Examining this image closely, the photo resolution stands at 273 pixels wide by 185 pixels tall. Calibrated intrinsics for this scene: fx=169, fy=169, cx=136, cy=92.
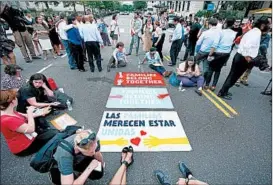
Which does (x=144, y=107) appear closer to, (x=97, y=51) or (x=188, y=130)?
(x=188, y=130)

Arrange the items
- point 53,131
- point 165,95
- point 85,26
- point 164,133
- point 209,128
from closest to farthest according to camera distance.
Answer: point 53,131
point 164,133
point 209,128
point 165,95
point 85,26

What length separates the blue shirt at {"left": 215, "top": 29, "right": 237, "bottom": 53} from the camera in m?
4.39

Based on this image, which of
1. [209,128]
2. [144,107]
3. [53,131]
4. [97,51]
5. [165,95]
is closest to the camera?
[53,131]

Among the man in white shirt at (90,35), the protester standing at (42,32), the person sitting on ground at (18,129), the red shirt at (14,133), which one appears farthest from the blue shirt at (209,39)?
the protester standing at (42,32)

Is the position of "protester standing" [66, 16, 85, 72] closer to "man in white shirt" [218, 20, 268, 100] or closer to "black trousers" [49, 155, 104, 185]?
"black trousers" [49, 155, 104, 185]

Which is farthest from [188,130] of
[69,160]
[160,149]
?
[69,160]

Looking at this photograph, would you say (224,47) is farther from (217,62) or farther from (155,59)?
(155,59)

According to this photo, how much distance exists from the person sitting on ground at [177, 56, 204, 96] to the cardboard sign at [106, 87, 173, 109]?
68 centimetres

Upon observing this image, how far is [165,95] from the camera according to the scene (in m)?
4.86

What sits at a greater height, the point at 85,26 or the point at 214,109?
the point at 85,26

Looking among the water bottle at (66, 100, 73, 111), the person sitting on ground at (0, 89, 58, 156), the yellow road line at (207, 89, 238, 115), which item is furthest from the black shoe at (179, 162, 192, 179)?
the water bottle at (66, 100, 73, 111)

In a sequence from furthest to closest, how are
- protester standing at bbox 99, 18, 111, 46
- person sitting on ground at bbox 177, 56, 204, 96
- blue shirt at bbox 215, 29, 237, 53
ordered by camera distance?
protester standing at bbox 99, 18, 111, 46
person sitting on ground at bbox 177, 56, 204, 96
blue shirt at bbox 215, 29, 237, 53

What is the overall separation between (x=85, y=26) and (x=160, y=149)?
454 centimetres

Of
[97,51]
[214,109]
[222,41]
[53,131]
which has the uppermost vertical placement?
[222,41]
